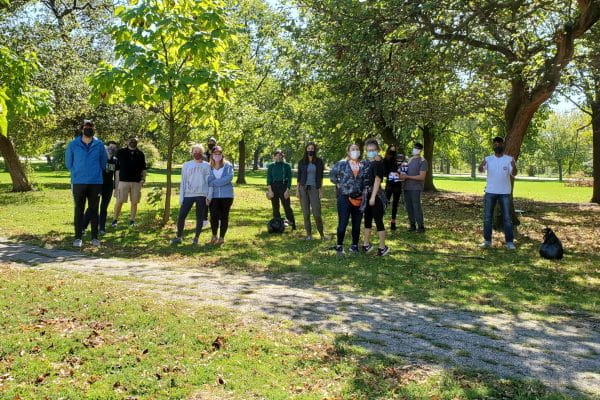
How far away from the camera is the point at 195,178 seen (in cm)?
1016

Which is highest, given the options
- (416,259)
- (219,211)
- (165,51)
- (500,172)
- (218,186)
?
(165,51)

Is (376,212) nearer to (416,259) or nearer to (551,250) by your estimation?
(416,259)

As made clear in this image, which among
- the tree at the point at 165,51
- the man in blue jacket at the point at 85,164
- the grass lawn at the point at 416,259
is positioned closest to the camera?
the grass lawn at the point at 416,259

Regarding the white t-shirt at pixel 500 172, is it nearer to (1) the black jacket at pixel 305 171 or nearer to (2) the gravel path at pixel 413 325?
(1) the black jacket at pixel 305 171

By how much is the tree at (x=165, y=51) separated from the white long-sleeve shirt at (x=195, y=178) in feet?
4.75

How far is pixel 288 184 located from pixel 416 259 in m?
3.91

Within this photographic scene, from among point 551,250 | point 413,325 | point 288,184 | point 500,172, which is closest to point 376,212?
point 500,172

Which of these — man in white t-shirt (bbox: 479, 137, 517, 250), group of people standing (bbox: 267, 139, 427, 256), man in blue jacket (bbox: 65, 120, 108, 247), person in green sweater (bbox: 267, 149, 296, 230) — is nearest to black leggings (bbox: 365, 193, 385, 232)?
group of people standing (bbox: 267, 139, 427, 256)

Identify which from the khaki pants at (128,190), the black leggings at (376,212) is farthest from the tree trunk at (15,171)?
the black leggings at (376,212)

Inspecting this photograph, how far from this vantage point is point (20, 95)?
22.7 feet

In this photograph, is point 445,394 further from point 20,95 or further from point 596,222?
point 596,222

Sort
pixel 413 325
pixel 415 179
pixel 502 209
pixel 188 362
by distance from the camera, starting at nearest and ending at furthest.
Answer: pixel 188 362
pixel 413 325
pixel 502 209
pixel 415 179

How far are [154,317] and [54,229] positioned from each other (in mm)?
7779

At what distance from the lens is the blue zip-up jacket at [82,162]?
9.17m
